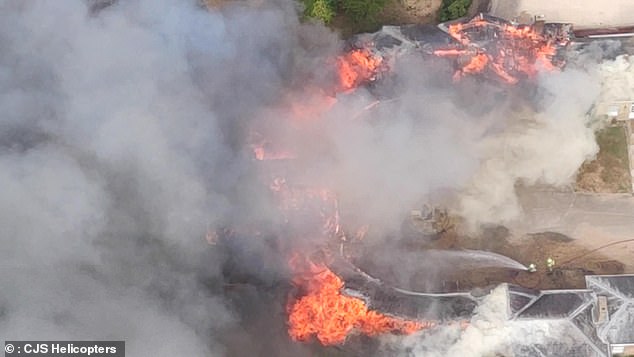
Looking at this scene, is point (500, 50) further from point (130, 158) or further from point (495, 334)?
point (130, 158)

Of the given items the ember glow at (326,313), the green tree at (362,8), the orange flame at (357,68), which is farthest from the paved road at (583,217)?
the green tree at (362,8)

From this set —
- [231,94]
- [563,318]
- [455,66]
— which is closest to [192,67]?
[231,94]

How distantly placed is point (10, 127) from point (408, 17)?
60.7 ft

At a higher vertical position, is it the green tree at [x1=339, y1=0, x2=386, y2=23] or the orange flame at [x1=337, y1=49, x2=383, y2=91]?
the green tree at [x1=339, y1=0, x2=386, y2=23]

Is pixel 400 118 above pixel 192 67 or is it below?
below

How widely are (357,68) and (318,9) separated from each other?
3.31 meters

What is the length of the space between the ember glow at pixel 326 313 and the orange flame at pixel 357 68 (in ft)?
26.6

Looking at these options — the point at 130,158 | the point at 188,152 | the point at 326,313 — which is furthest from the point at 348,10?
the point at 326,313

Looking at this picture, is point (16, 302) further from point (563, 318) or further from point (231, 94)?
point (563, 318)

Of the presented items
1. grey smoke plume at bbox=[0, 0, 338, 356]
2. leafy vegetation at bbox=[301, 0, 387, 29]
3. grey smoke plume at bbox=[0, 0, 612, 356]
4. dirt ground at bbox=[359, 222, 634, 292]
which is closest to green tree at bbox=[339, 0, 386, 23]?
leafy vegetation at bbox=[301, 0, 387, 29]

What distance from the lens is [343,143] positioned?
31078 mm

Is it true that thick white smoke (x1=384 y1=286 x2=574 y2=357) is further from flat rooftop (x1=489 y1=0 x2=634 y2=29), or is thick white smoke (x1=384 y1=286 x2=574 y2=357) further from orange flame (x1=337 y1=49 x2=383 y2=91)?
flat rooftop (x1=489 y1=0 x2=634 y2=29)

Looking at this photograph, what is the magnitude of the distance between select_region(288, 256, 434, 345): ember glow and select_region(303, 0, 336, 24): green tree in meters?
11.1

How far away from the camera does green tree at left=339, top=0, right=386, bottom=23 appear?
1336 inches
